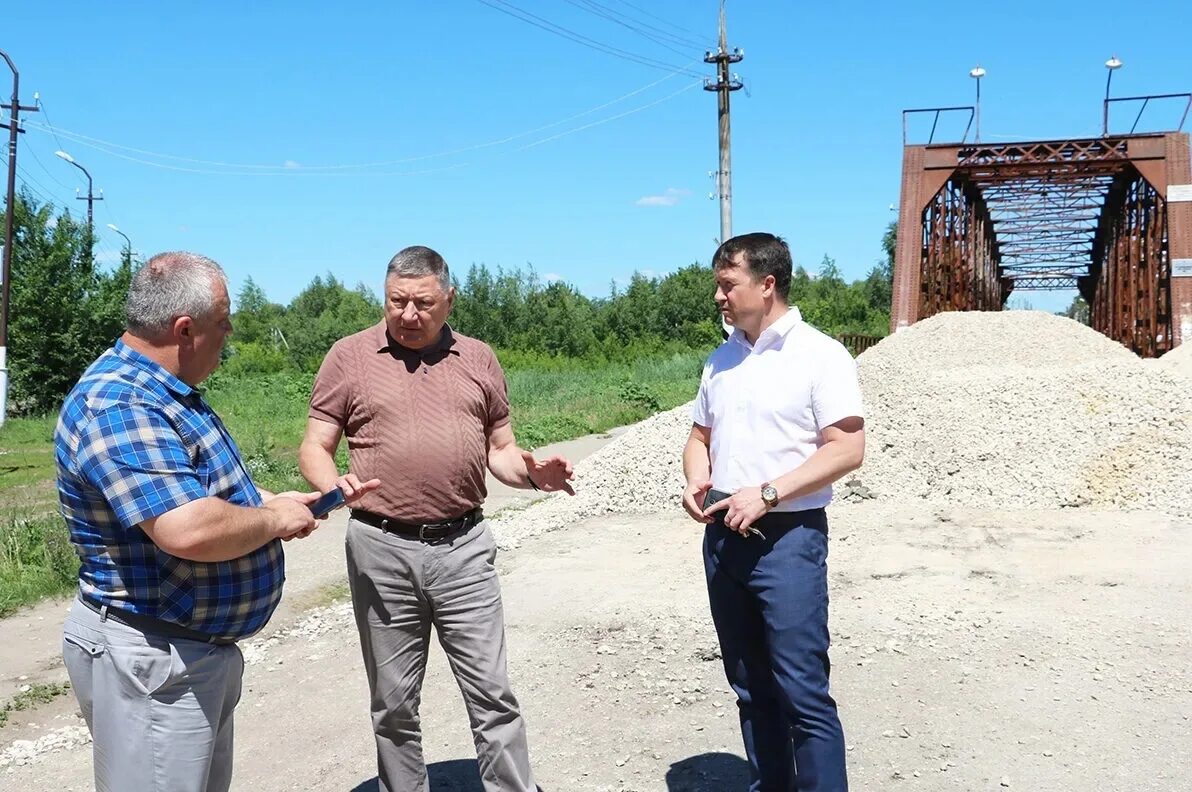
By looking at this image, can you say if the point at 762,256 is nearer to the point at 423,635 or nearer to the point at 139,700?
the point at 423,635

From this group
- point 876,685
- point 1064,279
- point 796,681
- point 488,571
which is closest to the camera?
point 796,681

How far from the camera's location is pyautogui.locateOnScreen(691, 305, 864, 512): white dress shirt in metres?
3.32

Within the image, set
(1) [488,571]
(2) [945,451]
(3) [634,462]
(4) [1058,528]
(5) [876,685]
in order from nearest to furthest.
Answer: (1) [488,571] → (5) [876,685] → (4) [1058,528] → (2) [945,451] → (3) [634,462]

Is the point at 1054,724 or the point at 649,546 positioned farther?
the point at 649,546

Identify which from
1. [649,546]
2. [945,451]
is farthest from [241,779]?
[945,451]

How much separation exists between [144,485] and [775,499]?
5.93 feet

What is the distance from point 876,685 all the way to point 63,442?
13.8 feet

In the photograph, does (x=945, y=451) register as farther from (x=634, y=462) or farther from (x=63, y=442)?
(x=63, y=442)

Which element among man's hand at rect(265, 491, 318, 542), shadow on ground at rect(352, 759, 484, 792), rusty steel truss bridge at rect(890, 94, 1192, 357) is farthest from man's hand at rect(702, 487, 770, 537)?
rusty steel truss bridge at rect(890, 94, 1192, 357)

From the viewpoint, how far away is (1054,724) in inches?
189

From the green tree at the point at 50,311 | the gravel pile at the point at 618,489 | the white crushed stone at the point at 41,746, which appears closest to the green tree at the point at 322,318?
the green tree at the point at 50,311

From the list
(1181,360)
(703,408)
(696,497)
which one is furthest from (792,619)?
(1181,360)

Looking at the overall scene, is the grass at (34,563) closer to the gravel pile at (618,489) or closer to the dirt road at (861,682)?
the dirt road at (861,682)

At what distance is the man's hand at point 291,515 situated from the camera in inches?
105
